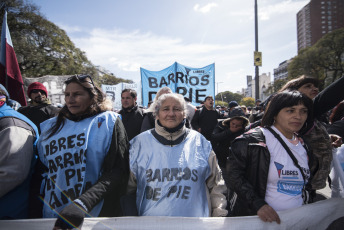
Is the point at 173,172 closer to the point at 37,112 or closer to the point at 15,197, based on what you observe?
the point at 15,197

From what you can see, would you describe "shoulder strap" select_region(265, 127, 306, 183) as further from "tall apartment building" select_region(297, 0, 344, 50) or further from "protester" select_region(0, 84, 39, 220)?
"tall apartment building" select_region(297, 0, 344, 50)

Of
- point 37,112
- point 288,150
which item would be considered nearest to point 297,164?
point 288,150

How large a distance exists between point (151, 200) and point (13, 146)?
965 mm

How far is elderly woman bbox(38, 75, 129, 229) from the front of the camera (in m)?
1.45

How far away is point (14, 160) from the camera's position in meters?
1.32

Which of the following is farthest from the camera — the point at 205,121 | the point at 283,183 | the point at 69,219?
the point at 205,121

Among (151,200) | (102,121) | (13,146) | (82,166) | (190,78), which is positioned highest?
(190,78)

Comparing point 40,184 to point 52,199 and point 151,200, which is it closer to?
point 52,199

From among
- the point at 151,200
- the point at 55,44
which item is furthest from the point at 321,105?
the point at 55,44

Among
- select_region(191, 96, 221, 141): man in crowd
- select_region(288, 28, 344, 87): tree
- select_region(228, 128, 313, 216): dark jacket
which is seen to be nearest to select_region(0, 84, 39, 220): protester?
select_region(228, 128, 313, 216): dark jacket

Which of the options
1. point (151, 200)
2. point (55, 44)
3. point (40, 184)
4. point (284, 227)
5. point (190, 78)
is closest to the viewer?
point (284, 227)

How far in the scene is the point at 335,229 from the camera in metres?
1.49

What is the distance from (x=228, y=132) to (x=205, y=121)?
1526 mm

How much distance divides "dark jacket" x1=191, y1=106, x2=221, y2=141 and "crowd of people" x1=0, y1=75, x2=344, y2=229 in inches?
119
